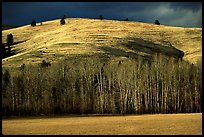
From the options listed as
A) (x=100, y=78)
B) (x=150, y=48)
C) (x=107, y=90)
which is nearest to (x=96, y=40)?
(x=150, y=48)

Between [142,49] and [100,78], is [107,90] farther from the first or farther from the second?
[142,49]

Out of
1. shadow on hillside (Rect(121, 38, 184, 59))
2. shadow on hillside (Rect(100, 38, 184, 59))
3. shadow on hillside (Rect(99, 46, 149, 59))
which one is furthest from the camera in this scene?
shadow on hillside (Rect(121, 38, 184, 59))

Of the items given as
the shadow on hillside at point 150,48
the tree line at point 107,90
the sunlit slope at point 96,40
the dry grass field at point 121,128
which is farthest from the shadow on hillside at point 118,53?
the dry grass field at point 121,128

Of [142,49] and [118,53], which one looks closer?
[118,53]

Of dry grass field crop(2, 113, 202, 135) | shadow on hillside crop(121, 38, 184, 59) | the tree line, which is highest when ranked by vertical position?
shadow on hillside crop(121, 38, 184, 59)

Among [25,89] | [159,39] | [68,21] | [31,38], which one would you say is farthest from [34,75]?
[68,21]

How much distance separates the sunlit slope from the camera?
90312 mm

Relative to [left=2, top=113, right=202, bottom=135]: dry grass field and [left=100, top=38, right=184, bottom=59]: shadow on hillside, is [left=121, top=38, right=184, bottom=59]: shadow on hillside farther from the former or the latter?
[left=2, top=113, right=202, bottom=135]: dry grass field

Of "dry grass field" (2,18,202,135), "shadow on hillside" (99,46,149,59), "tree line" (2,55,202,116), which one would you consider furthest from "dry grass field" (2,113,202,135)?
"shadow on hillside" (99,46,149,59)

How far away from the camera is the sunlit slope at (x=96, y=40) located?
296ft

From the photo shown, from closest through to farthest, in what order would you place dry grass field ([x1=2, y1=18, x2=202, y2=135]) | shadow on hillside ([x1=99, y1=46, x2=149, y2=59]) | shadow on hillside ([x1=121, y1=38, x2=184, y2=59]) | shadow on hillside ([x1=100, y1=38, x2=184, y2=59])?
1. dry grass field ([x1=2, y1=18, x2=202, y2=135])
2. shadow on hillside ([x1=99, y1=46, x2=149, y2=59])
3. shadow on hillside ([x1=100, y1=38, x2=184, y2=59])
4. shadow on hillside ([x1=121, y1=38, x2=184, y2=59])

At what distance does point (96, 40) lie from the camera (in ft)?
353

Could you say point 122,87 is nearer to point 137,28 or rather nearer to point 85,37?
point 85,37

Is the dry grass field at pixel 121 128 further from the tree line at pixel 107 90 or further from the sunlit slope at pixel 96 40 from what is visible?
the sunlit slope at pixel 96 40
